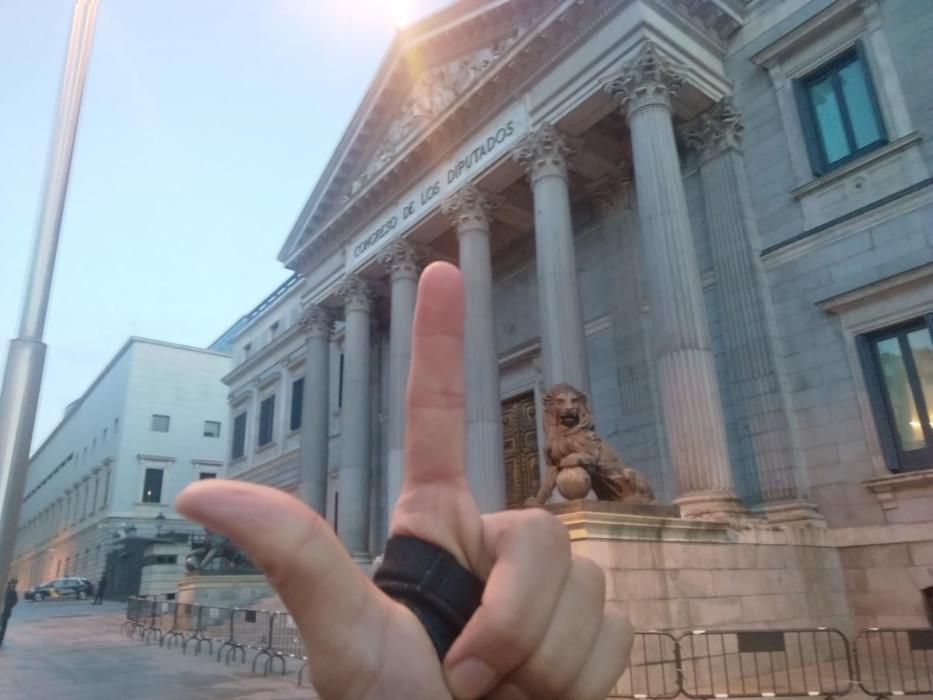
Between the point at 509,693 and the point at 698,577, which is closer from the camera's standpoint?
the point at 509,693

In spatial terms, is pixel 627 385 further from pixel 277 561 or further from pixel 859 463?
pixel 277 561

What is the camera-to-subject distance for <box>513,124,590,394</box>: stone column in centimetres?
1359

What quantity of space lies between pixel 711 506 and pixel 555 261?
5.96 m

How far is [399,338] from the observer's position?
61.3 feet

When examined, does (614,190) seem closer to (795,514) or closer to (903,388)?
(903,388)

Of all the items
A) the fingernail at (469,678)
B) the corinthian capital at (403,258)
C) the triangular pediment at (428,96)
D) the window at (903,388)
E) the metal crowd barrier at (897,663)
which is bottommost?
the metal crowd barrier at (897,663)

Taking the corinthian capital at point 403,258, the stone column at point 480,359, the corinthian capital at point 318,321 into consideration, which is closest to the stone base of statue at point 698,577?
the stone column at point 480,359

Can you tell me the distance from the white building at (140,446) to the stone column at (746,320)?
142ft

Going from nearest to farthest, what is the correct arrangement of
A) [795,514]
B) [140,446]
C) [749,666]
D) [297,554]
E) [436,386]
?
[297,554] < [436,386] < [749,666] < [795,514] < [140,446]

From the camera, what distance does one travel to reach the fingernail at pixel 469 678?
147cm

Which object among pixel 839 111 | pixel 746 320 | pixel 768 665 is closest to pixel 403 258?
pixel 746 320

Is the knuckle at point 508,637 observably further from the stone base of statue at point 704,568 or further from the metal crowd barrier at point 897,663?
the stone base of statue at point 704,568

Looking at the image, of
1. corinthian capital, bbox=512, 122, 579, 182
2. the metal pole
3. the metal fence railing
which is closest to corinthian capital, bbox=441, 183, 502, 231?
corinthian capital, bbox=512, 122, 579, 182

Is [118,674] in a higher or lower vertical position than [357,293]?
lower
